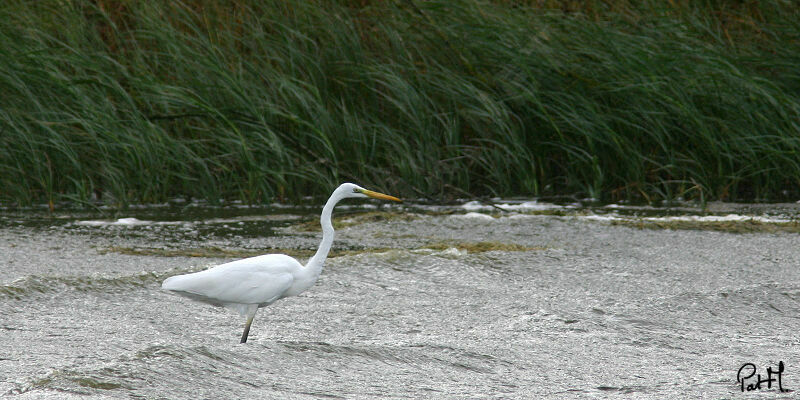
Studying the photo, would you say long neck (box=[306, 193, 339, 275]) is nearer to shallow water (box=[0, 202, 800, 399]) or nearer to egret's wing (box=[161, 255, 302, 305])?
egret's wing (box=[161, 255, 302, 305])

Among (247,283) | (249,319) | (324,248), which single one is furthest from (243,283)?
(324,248)

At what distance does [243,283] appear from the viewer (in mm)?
3840

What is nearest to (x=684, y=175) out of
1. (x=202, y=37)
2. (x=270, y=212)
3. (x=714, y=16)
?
(x=714, y=16)

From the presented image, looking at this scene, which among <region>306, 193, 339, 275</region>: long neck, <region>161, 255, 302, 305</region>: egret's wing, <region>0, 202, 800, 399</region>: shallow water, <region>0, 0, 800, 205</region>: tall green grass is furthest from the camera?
<region>0, 0, 800, 205</region>: tall green grass

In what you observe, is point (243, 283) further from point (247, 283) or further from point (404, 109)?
point (404, 109)

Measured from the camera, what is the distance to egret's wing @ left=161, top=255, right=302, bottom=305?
3.83 metres

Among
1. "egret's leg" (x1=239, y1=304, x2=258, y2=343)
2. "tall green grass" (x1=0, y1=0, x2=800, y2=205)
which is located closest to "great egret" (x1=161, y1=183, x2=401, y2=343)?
"egret's leg" (x1=239, y1=304, x2=258, y2=343)

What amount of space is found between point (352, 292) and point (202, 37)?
11.7ft

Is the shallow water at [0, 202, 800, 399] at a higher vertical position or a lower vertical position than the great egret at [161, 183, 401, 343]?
lower

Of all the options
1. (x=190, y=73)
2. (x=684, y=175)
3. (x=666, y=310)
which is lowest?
(x=666, y=310)

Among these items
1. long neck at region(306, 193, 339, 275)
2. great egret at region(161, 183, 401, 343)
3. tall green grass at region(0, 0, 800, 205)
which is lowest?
great egret at region(161, 183, 401, 343)

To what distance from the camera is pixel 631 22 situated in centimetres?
821

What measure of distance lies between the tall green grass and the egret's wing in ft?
10.7

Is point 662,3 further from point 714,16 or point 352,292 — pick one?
point 352,292
